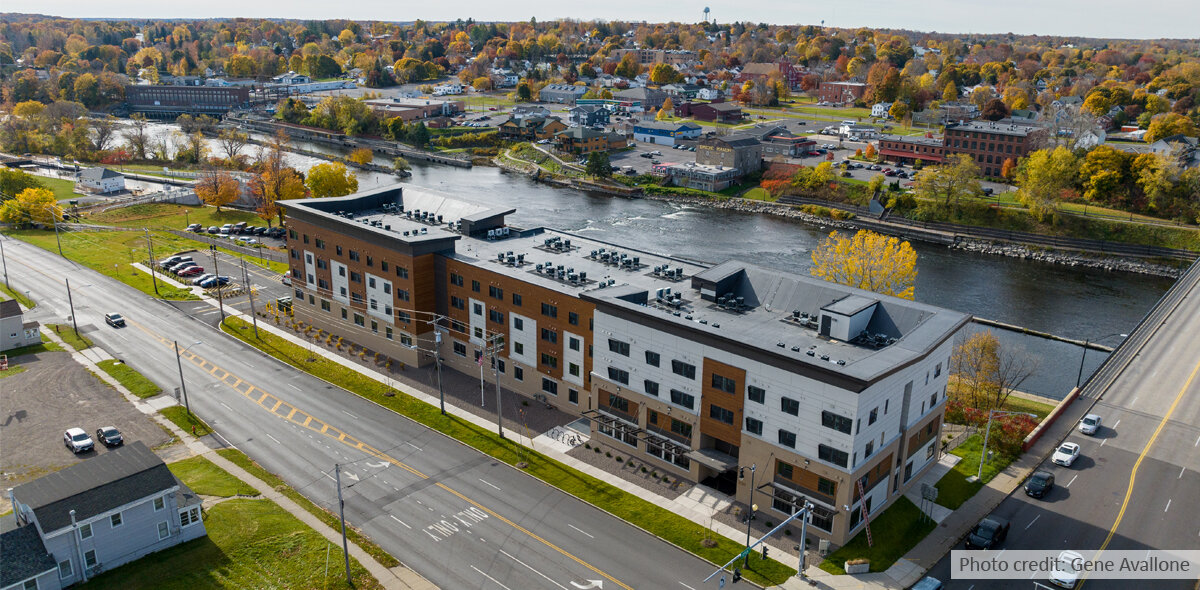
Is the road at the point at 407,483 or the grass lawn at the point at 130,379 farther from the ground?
the grass lawn at the point at 130,379

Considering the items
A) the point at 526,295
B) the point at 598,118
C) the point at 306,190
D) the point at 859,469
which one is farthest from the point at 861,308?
the point at 598,118

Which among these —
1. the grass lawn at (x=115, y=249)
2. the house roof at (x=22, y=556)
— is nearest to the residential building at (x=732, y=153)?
the grass lawn at (x=115, y=249)

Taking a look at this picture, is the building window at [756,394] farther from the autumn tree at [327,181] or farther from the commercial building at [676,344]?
the autumn tree at [327,181]

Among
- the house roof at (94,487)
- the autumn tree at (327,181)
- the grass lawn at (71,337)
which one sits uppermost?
the autumn tree at (327,181)

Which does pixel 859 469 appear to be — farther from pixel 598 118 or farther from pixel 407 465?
pixel 598 118

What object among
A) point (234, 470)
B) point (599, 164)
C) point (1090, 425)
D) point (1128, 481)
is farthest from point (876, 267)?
point (599, 164)

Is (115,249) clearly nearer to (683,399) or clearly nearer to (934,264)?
(683,399)

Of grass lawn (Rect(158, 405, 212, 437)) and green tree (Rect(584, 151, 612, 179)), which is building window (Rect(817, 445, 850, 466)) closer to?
grass lawn (Rect(158, 405, 212, 437))
